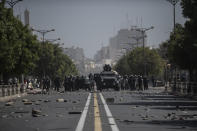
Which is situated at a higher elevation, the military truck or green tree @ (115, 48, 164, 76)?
green tree @ (115, 48, 164, 76)

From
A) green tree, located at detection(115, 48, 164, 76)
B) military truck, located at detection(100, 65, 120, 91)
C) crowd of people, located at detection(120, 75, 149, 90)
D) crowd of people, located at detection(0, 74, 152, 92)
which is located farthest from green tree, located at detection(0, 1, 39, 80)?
green tree, located at detection(115, 48, 164, 76)

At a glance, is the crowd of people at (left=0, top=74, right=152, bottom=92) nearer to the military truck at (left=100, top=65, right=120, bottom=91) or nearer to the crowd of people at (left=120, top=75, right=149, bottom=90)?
the crowd of people at (left=120, top=75, right=149, bottom=90)

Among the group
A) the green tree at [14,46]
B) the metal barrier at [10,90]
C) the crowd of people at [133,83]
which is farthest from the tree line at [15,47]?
the crowd of people at [133,83]

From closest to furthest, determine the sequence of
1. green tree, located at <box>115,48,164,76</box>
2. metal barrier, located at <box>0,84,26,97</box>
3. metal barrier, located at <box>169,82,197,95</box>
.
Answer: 1. metal barrier, located at <box>169,82,197,95</box>
2. metal barrier, located at <box>0,84,26,97</box>
3. green tree, located at <box>115,48,164,76</box>

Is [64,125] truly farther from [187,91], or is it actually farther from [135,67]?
[135,67]

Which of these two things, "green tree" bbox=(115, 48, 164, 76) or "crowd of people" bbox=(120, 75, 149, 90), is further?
"green tree" bbox=(115, 48, 164, 76)

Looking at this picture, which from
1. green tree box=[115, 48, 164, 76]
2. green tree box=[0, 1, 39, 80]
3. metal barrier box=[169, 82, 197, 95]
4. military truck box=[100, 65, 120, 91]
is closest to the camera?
metal barrier box=[169, 82, 197, 95]

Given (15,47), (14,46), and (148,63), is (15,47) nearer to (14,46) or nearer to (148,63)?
(14,46)

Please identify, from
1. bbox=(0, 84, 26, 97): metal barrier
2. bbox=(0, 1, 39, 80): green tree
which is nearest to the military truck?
bbox=(0, 1, 39, 80): green tree

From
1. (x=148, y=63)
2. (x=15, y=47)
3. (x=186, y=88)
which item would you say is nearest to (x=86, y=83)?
(x=15, y=47)

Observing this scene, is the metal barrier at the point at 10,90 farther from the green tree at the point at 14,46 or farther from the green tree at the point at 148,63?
the green tree at the point at 148,63

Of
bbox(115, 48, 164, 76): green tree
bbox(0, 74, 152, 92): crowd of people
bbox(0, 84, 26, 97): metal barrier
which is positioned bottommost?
bbox(0, 84, 26, 97): metal barrier

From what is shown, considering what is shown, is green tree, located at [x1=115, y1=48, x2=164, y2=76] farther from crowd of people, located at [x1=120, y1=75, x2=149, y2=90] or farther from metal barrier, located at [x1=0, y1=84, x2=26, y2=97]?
metal barrier, located at [x1=0, y1=84, x2=26, y2=97]

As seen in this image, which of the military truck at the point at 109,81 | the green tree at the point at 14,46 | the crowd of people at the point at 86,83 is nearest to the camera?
the green tree at the point at 14,46
